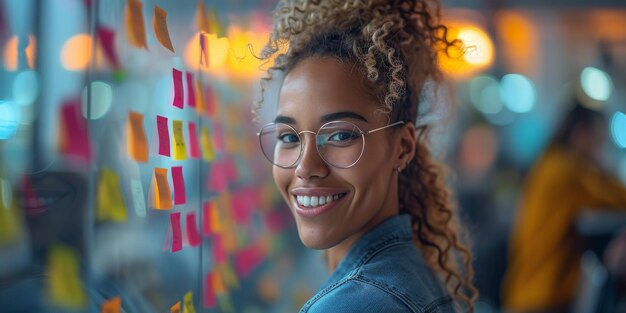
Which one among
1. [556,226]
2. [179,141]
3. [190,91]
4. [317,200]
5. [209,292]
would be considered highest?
[190,91]

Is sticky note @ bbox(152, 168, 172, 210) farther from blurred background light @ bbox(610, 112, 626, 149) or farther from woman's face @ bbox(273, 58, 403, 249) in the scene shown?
blurred background light @ bbox(610, 112, 626, 149)

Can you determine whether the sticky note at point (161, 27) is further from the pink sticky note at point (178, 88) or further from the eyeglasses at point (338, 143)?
the eyeglasses at point (338, 143)

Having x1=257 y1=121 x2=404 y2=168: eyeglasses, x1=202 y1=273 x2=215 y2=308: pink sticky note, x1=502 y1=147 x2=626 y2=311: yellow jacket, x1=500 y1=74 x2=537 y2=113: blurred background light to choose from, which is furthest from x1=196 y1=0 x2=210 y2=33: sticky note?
x1=500 y1=74 x2=537 y2=113: blurred background light

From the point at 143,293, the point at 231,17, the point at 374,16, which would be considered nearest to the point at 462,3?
the point at 231,17

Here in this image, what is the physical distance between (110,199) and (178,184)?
0.23m

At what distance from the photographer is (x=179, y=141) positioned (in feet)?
4.67

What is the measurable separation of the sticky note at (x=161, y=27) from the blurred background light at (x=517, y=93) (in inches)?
193

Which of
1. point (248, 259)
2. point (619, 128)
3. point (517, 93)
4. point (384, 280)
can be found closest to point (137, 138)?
point (384, 280)

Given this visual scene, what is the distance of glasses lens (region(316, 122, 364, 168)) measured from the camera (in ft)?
4.33

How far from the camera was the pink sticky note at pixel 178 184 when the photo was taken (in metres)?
1.41

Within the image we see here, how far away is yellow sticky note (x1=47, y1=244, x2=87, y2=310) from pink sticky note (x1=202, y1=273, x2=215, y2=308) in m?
0.53

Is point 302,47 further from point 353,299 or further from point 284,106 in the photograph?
point 353,299

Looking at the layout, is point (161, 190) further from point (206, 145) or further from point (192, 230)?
point (206, 145)

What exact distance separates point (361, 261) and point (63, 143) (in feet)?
1.90
